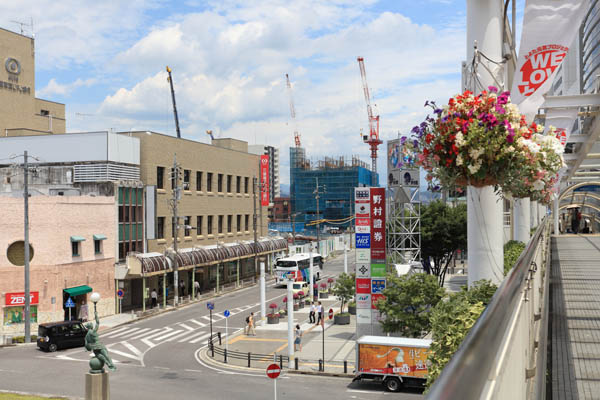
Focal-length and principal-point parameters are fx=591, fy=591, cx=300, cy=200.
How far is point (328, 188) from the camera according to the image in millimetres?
165000

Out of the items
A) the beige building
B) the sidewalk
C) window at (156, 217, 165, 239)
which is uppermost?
the beige building

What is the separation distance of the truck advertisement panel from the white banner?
18.3 m

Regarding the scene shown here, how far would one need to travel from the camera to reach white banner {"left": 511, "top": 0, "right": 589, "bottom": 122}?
8391 millimetres

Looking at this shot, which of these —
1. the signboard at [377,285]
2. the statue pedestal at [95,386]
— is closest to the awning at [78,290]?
the signboard at [377,285]

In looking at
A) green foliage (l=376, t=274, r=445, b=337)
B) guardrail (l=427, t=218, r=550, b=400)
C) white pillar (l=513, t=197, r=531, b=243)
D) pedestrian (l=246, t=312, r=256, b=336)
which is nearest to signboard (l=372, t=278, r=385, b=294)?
green foliage (l=376, t=274, r=445, b=337)

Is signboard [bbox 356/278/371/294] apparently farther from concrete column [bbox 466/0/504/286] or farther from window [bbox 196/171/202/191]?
window [bbox 196/171/202/191]

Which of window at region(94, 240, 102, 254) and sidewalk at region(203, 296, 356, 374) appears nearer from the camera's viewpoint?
sidewalk at region(203, 296, 356, 374)

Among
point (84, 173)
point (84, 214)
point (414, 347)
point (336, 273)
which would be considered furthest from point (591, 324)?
point (336, 273)

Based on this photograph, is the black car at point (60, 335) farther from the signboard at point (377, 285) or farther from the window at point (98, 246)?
the signboard at point (377, 285)

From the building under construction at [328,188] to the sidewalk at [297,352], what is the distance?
113125 mm

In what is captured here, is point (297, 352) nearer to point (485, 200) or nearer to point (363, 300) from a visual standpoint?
point (363, 300)

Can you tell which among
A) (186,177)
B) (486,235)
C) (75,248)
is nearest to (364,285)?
(75,248)

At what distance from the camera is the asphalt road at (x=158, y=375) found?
80.0 ft

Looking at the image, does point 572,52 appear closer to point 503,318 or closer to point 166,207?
point 166,207
